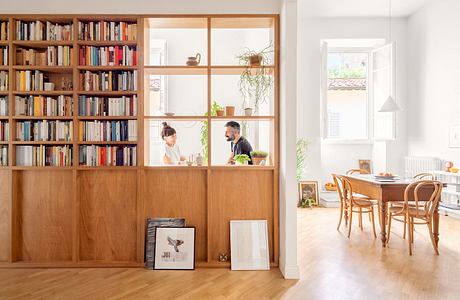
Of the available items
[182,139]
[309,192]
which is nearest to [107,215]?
[182,139]

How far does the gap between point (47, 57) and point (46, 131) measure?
2.78 ft

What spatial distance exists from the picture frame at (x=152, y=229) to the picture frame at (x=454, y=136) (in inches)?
221

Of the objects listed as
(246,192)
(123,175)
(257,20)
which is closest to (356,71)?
Result: (257,20)

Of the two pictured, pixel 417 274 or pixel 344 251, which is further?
pixel 344 251

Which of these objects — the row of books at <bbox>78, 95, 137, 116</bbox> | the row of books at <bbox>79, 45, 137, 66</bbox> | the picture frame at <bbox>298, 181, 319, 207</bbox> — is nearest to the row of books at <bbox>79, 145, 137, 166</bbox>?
the row of books at <bbox>78, 95, 137, 116</bbox>

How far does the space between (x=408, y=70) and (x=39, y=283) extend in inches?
330

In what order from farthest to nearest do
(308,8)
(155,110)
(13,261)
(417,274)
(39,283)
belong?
(308,8)
(155,110)
(13,261)
(417,274)
(39,283)

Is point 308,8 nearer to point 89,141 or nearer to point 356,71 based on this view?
point 356,71

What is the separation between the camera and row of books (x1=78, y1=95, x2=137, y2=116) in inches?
161

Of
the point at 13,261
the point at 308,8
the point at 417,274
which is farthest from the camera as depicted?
the point at 308,8

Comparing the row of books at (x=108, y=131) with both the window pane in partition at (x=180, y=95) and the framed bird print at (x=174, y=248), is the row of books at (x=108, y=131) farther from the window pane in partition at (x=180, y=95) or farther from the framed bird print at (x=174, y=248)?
the window pane in partition at (x=180, y=95)

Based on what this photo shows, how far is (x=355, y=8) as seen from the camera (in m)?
7.86

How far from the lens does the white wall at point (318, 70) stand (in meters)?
8.41

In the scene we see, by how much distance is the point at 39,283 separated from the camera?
140 inches
